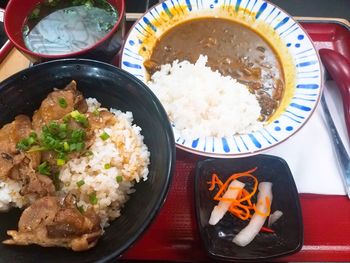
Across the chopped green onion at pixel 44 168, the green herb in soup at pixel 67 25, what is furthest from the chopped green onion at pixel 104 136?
the green herb in soup at pixel 67 25

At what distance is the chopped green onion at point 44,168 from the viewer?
5.35 ft

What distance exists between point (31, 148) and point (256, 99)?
1388 millimetres

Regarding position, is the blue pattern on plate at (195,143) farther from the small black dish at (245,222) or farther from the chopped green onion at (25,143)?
the chopped green onion at (25,143)

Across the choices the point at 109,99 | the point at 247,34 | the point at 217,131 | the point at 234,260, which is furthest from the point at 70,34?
the point at 234,260

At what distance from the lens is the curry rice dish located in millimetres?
1498

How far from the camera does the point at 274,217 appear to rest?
6.51ft

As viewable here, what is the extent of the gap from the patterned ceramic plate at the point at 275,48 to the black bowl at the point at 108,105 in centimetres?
32

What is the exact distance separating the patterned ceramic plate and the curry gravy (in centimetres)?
5

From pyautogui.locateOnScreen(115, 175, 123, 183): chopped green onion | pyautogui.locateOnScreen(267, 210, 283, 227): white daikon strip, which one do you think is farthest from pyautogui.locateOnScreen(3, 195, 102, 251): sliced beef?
pyautogui.locateOnScreen(267, 210, 283, 227): white daikon strip

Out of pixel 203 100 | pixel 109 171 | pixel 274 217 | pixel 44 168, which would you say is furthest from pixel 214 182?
pixel 44 168

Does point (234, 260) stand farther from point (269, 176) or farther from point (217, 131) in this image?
point (217, 131)

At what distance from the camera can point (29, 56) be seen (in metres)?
2.01

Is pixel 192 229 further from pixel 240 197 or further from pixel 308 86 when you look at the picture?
pixel 308 86

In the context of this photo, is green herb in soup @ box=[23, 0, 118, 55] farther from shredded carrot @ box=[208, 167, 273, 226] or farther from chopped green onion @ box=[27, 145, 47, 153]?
shredded carrot @ box=[208, 167, 273, 226]
